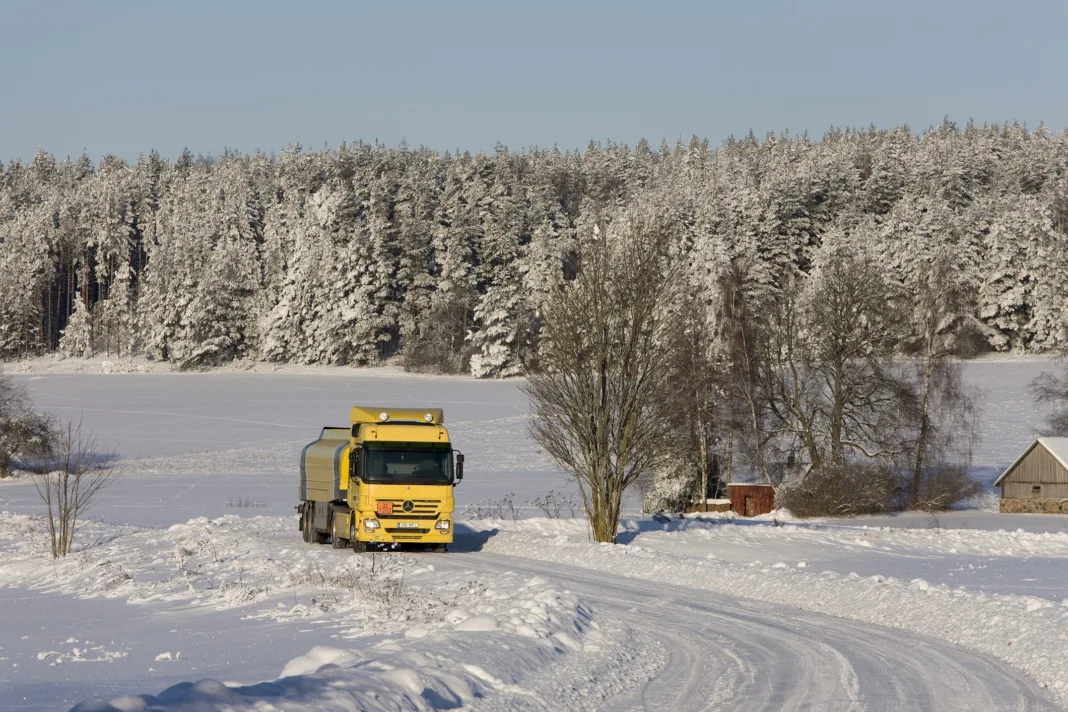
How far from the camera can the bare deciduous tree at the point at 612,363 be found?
27.8 meters

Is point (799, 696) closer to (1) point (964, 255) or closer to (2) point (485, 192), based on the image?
(1) point (964, 255)

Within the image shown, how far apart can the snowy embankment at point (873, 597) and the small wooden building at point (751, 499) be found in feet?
58.8

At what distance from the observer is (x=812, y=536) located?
111ft

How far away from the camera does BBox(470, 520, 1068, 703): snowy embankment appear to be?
13.1 metres

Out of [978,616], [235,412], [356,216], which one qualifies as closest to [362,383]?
[235,412]

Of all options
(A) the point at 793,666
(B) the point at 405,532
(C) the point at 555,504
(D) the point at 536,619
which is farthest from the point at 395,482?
(A) the point at 793,666

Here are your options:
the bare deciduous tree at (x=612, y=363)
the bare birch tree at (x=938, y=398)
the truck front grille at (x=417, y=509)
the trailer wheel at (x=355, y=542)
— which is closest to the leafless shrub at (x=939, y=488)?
the bare birch tree at (x=938, y=398)

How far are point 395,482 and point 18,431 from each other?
35330mm

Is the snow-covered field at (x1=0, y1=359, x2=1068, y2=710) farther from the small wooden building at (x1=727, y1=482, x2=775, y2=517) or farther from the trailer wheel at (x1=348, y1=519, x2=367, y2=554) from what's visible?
the small wooden building at (x1=727, y1=482, x2=775, y2=517)

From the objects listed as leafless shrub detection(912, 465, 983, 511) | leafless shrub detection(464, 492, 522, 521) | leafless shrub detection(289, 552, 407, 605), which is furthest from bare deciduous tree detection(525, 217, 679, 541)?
leafless shrub detection(912, 465, 983, 511)

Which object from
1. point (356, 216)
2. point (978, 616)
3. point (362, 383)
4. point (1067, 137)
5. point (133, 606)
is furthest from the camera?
point (1067, 137)

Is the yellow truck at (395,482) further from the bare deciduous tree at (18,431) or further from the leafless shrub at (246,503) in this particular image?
the bare deciduous tree at (18,431)

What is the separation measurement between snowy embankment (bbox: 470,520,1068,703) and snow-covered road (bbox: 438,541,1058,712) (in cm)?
46

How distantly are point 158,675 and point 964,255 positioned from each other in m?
94.7
